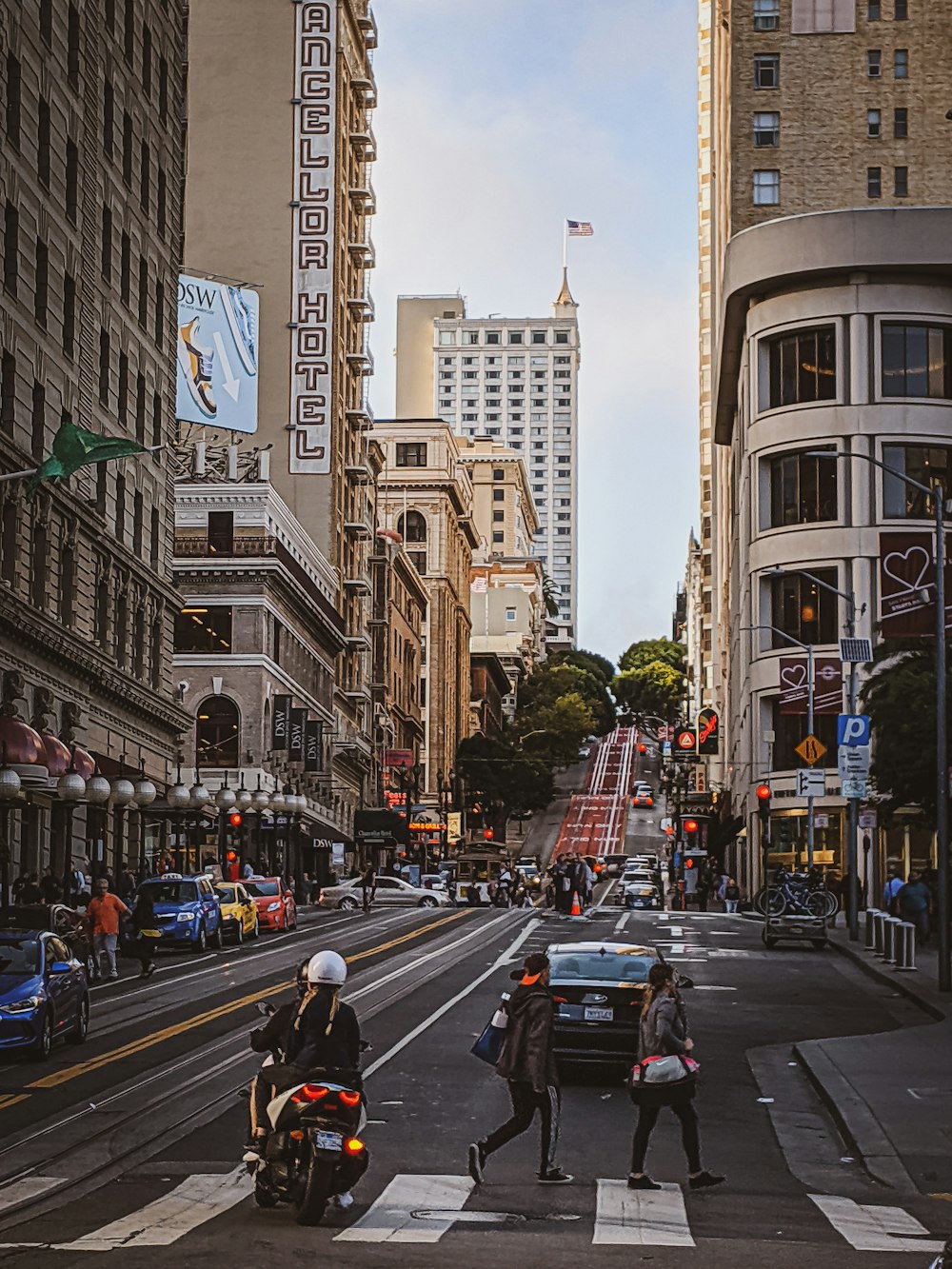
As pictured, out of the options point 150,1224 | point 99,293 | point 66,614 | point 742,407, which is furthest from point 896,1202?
point 742,407

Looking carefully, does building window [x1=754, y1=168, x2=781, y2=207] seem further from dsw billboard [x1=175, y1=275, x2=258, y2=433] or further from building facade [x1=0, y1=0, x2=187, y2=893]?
building facade [x1=0, y1=0, x2=187, y2=893]

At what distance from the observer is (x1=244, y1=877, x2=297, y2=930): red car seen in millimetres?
55094

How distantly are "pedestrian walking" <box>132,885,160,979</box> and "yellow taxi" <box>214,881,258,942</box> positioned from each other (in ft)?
11.0

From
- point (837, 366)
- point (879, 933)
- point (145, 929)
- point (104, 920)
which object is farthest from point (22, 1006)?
point (837, 366)

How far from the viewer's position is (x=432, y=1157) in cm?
1711

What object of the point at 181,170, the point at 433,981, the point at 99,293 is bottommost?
the point at 433,981

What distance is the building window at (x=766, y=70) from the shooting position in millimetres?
96688

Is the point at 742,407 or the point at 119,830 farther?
the point at 742,407

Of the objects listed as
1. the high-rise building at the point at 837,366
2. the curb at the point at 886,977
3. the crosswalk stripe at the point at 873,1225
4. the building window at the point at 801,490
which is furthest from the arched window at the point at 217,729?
the crosswalk stripe at the point at 873,1225

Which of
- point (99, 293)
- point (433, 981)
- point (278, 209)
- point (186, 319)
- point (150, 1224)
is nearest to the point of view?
point (150, 1224)

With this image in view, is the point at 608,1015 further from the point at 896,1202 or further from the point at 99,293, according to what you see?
the point at 99,293

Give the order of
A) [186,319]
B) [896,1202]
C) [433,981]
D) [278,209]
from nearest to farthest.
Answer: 1. [896,1202]
2. [433,981]
3. [186,319]
4. [278,209]

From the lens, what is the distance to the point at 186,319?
91.5 meters

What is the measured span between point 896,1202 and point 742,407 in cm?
7908
